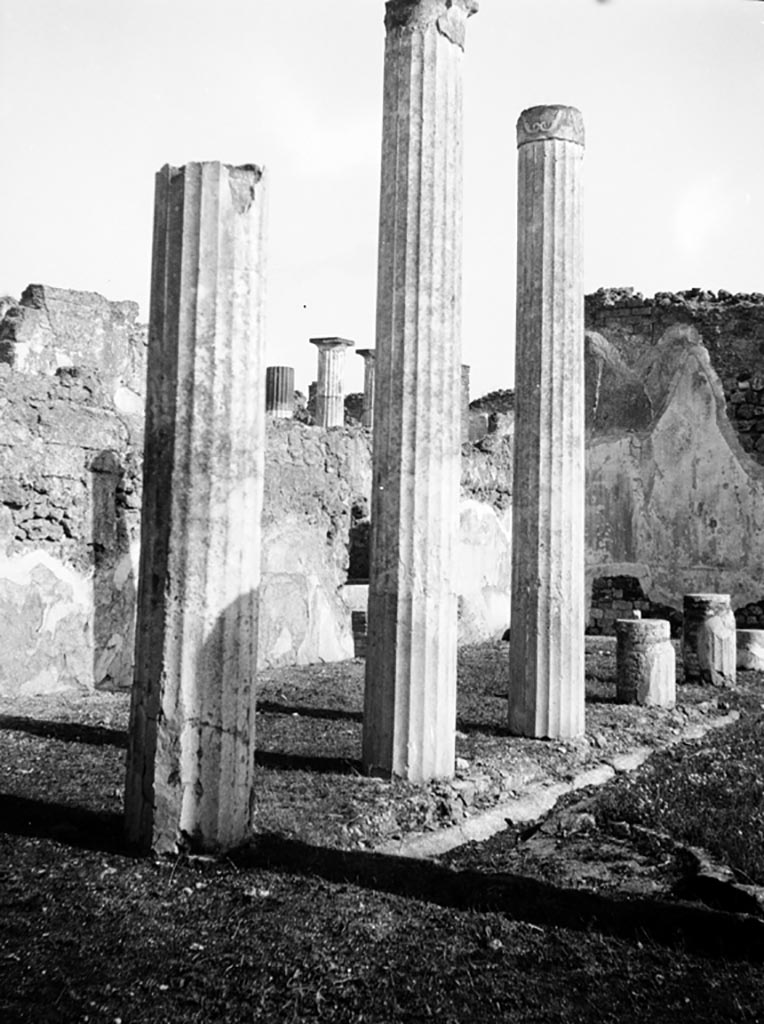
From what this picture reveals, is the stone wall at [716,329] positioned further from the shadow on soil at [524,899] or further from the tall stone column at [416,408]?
the shadow on soil at [524,899]

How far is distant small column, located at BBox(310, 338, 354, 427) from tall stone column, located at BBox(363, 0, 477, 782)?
15.5m

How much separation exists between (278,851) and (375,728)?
5.29 feet

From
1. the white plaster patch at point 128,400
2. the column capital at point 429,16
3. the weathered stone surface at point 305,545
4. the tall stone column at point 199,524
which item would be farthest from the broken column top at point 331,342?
the tall stone column at point 199,524

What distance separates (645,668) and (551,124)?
4.30m

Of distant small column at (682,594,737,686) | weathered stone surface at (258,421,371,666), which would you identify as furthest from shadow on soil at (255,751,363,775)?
distant small column at (682,594,737,686)

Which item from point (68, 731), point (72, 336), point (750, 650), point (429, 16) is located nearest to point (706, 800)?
point (68, 731)

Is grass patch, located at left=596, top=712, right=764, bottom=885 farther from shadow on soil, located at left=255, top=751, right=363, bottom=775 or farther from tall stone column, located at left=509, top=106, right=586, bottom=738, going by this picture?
shadow on soil, located at left=255, top=751, right=363, bottom=775

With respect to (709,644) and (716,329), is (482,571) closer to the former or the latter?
(709,644)

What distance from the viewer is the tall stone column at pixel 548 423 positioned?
7336mm

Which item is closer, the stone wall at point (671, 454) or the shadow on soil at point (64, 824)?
the shadow on soil at point (64, 824)

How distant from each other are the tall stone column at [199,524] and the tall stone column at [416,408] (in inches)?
61.5

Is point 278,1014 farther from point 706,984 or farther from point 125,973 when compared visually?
point 706,984

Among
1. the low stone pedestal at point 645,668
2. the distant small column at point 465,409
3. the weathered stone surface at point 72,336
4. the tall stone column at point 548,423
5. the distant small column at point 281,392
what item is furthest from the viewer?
the distant small column at point 465,409

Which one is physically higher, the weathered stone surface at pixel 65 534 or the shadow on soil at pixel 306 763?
the weathered stone surface at pixel 65 534
